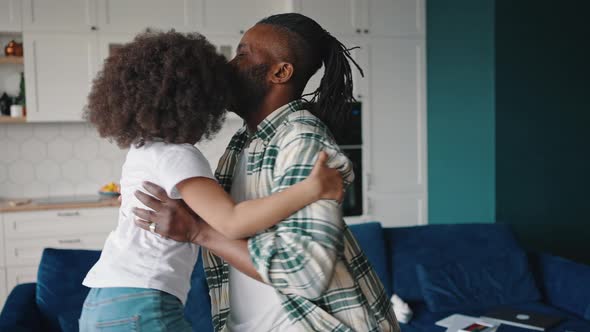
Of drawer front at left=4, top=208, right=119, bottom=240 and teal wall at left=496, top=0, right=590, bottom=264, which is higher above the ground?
teal wall at left=496, top=0, right=590, bottom=264

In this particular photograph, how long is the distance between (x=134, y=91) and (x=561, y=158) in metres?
3.60

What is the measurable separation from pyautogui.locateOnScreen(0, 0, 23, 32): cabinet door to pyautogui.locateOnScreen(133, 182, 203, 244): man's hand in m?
3.62

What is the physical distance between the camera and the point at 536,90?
388 cm

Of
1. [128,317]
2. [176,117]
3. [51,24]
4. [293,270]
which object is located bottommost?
[128,317]

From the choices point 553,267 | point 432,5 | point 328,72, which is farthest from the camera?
point 432,5

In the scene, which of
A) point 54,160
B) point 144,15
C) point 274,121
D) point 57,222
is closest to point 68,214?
point 57,222

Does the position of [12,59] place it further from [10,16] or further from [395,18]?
[395,18]

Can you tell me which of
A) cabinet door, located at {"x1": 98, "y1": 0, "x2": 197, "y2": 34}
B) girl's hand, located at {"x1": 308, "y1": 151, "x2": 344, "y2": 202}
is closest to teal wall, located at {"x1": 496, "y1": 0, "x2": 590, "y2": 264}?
cabinet door, located at {"x1": 98, "y1": 0, "x2": 197, "y2": 34}

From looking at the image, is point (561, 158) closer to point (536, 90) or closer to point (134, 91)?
point (536, 90)

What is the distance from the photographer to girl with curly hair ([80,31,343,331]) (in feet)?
3.45

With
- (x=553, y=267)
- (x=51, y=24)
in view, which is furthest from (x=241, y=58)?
(x=51, y=24)

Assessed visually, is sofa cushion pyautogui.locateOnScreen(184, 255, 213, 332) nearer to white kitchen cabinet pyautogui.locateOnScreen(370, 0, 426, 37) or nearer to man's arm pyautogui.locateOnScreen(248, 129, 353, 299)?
man's arm pyautogui.locateOnScreen(248, 129, 353, 299)

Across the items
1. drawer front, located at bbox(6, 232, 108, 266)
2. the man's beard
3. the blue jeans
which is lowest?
drawer front, located at bbox(6, 232, 108, 266)

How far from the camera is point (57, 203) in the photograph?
411cm
